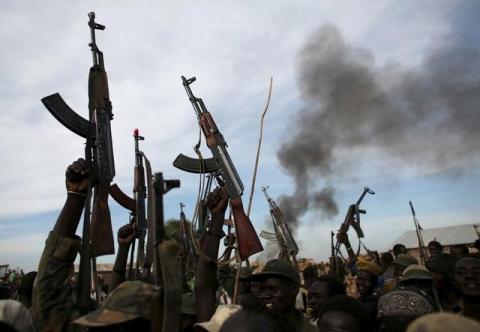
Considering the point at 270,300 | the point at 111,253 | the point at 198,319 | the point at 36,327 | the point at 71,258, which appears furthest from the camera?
the point at 111,253

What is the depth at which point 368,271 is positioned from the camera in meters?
4.75

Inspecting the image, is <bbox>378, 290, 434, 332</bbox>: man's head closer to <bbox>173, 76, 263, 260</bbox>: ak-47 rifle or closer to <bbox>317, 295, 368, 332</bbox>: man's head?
<bbox>317, 295, 368, 332</bbox>: man's head

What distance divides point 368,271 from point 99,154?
3.06 metres

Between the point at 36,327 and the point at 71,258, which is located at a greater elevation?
the point at 71,258

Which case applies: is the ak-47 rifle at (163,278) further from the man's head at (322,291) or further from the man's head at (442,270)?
the man's head at (442,270)

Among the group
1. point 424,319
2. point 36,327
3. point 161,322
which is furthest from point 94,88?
point 424,319

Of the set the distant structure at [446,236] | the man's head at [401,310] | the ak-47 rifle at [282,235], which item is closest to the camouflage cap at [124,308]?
the man's head at [401,310]

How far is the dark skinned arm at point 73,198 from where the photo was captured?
2588 mm

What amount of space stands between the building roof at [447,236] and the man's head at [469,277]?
26061 millimetres

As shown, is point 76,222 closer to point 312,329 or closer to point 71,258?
point 71,258

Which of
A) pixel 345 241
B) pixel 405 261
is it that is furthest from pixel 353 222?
pixel 405 261

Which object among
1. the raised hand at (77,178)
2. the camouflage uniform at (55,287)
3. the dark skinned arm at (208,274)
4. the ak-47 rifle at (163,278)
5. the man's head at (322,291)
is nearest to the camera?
the ak-47 rifle at (163,278)

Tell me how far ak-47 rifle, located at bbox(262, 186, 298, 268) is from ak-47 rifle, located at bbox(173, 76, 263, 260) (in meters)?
3.87

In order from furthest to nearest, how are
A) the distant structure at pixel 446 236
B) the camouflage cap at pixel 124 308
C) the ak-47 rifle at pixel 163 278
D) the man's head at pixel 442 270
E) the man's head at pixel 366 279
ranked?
the distant structure at pixel 446 236, the man's head at pixel 366 279, the man's head at pixel 442 270, the camouflage cap at pixel 124 308, the ak-47 rifle at pixel 163 278
